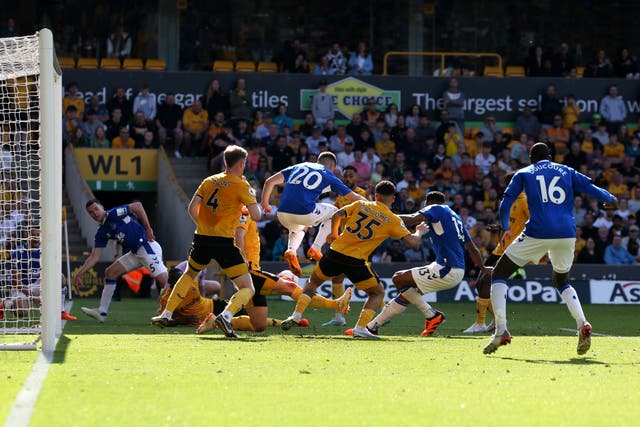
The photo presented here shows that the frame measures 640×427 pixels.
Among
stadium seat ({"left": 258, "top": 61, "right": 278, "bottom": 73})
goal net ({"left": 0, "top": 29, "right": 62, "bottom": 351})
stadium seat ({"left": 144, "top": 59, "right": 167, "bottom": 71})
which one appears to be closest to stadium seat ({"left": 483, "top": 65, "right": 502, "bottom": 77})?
stadium seat ({"left": 258, "top": 61, "right": 278, "bottom": 73})

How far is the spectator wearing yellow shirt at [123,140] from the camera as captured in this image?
2716 cm

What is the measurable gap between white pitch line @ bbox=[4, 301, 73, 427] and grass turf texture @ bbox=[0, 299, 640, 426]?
71 millimetres

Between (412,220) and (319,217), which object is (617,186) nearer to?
(319,217)

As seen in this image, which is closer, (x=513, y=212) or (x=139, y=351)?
(x=139, y=351)

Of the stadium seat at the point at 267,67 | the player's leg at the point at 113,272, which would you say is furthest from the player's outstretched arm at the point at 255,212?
the stadium seat at the point at 267,67

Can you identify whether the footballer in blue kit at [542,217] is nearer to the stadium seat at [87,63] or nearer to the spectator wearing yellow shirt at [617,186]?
the spectator wearing yellow shirt at [617,186]

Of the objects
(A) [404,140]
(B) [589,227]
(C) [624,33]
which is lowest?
(B) [589,227]

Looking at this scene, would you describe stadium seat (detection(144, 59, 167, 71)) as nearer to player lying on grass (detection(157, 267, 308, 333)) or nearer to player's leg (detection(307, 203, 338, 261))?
player's leg (detection(307, 203, 338, 261))

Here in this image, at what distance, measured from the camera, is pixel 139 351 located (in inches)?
447

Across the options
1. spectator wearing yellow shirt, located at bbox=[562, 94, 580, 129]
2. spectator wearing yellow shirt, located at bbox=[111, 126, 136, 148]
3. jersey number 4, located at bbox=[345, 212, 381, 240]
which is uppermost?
spectator wearing yellow shirt, located at bbox=[562, 94, 580, 129]

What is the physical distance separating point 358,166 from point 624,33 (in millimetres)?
11849

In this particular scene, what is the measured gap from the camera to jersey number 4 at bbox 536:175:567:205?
11.6 m

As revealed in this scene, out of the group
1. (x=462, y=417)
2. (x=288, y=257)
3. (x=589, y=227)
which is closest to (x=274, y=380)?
(x=462, y=417)

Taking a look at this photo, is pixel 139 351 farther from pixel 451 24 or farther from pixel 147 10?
pixel 451 24
